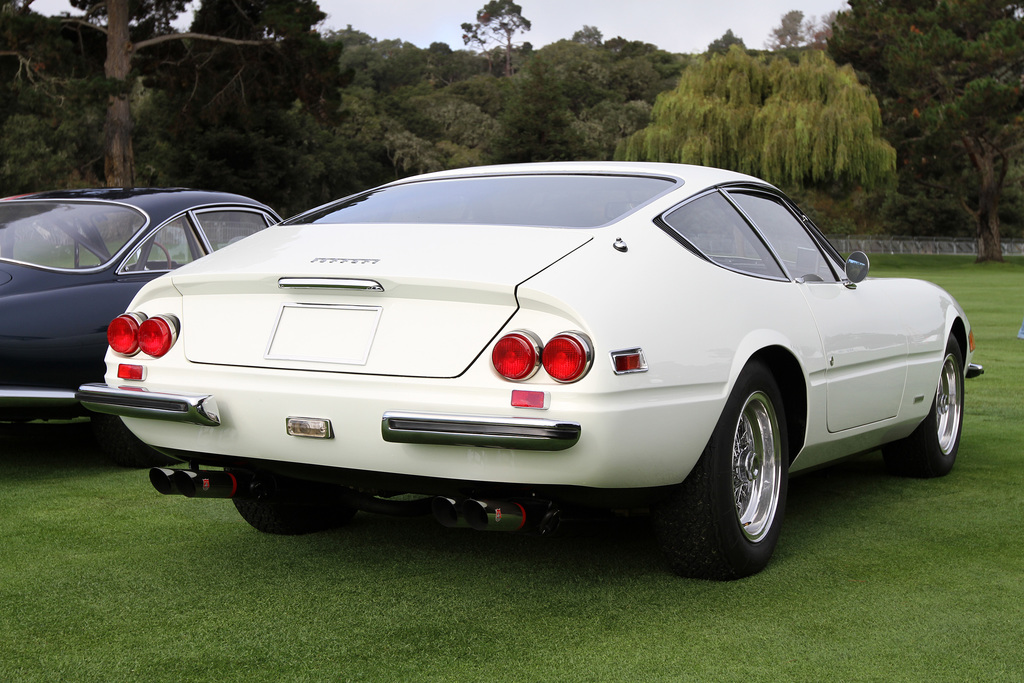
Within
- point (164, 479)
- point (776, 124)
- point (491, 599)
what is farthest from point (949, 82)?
point (164, 479)

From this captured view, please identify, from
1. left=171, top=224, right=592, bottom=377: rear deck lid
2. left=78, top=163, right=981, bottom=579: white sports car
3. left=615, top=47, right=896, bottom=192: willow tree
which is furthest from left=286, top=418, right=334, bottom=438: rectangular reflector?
left=615, top=47, right=896, bottom=192: willow tree

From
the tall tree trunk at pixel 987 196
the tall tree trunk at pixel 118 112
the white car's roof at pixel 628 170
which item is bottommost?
the tall tree trunk at pixel 987 196

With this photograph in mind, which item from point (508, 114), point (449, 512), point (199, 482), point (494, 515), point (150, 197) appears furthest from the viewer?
point (508, 114)

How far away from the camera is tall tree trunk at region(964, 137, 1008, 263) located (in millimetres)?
51031

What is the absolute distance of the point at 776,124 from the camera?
38469 mm

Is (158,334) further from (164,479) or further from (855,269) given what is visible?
(855,269)

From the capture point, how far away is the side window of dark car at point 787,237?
175 inches

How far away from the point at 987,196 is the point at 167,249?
52.7 m

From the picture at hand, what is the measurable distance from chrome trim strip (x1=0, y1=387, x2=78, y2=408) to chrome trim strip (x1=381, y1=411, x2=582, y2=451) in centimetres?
292

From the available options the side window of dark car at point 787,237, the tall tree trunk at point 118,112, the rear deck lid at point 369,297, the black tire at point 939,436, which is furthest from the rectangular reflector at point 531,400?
the tall tree trunk at point 118,112

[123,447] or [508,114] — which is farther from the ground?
[508,114]

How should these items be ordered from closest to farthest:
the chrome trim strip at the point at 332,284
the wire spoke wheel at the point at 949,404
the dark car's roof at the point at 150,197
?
the chrome trim strip at the point at 332,284 → the wire spoke wheel at the point at 949,404 → the dark car's roof at the point at 150,197

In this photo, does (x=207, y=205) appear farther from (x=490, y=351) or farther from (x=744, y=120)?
(x=744, y=120)

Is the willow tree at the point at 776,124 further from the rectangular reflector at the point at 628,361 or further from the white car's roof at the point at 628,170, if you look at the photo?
the rectangular reflector at the point at 628,361
